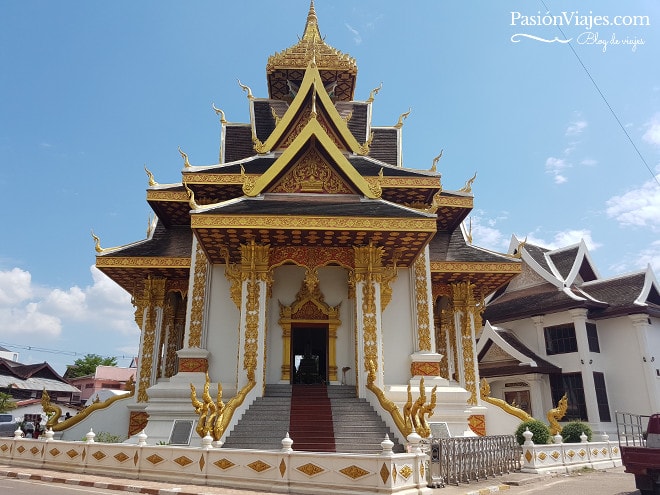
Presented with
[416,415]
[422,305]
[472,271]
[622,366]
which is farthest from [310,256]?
[622,366]

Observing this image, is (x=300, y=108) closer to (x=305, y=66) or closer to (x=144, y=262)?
(x=305, y=66)

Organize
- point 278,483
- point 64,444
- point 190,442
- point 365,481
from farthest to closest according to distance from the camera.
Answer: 1. point 190,442
2. point 64,444
3. point 278,483
4. point 365,481

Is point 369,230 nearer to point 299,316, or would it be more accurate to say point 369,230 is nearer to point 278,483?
point 299,316

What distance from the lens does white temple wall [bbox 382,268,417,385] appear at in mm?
12047

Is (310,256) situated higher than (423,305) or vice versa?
(310,256)

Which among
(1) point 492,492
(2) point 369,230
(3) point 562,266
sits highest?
(3) point 562,266

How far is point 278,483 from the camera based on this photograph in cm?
700

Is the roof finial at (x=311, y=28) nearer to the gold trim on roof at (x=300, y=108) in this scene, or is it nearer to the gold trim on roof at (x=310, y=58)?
the gold trim on roof at (x=310, y=58)

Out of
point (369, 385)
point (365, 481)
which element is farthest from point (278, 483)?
point (369, 385)

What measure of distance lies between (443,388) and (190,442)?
5595mm

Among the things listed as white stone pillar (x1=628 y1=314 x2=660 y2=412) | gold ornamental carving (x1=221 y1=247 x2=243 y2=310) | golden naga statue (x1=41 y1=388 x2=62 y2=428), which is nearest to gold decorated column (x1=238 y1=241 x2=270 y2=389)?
gold ornamental carving (x1=221 y1=247 x2=243 y2=310)

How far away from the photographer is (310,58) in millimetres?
17797

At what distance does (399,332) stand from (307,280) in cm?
269

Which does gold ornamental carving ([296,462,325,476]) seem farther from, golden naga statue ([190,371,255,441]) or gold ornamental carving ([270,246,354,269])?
gold ornamental carving ([270,246,354,269])
